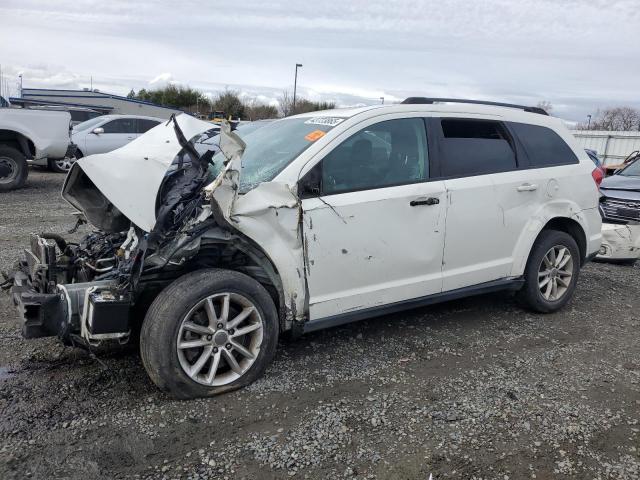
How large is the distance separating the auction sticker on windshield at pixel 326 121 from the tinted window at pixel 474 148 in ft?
2.91

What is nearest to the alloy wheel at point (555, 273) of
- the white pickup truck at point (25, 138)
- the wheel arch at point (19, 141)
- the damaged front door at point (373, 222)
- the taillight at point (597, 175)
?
the taillight at point (597, 175)

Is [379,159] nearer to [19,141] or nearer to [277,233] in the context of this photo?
[277,233]

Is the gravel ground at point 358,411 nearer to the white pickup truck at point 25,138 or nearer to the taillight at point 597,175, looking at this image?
the taillight at point 597,175

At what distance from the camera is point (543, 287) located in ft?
16.6

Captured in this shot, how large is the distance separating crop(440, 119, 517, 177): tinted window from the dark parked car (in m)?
3.14

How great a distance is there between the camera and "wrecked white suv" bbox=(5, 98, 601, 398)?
3.30 m

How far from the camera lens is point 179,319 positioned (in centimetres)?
322

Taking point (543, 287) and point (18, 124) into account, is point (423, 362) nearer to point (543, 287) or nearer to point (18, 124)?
point (543, 287)

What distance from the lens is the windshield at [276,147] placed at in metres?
3.73

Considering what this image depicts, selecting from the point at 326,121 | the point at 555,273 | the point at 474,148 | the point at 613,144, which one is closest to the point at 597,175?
the point at 555,273

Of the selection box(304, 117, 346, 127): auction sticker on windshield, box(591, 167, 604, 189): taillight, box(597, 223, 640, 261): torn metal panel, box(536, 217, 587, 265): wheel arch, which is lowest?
box(597, 223, 640, 261): torn metal panel

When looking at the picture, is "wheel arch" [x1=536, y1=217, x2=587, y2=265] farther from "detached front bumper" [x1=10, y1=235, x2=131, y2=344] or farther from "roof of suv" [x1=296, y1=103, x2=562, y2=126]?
"detached front bumper" [x1=10, y1=235, x2=131, y2=344]

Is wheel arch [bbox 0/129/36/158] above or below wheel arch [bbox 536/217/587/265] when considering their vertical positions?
above

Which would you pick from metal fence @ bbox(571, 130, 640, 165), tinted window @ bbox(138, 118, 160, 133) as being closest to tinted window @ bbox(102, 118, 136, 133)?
tinted window @ bbox(138, 118, 160, 133)
